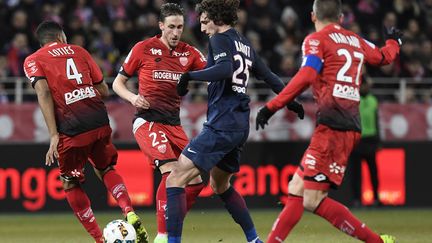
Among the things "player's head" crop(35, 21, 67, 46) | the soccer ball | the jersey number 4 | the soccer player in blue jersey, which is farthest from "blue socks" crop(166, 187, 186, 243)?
"player's head" crop(35, 21, 67, 46)

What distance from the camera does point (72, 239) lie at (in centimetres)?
1280

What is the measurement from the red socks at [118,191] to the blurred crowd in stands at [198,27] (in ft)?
25.2

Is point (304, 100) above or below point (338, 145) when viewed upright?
below

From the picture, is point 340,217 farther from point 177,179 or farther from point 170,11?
point 170,11

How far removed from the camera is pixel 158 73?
1110cm

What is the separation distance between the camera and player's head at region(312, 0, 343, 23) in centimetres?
924

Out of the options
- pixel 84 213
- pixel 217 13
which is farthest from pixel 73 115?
pixel 217 13

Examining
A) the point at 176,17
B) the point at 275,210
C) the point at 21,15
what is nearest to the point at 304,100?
the point at 275,210

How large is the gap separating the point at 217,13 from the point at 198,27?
11.2 metres

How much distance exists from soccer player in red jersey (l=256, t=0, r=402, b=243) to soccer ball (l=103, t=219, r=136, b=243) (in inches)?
68.5

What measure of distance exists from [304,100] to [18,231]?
6.97m

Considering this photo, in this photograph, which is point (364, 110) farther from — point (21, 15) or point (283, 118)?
point (21, 15)

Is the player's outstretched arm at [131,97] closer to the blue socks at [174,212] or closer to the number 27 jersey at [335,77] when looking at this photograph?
the blue socks at [174,212]

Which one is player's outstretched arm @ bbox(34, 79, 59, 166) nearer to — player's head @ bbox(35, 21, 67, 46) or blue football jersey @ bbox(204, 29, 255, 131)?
player's head @ bbox(35, 21, 67, 46)
